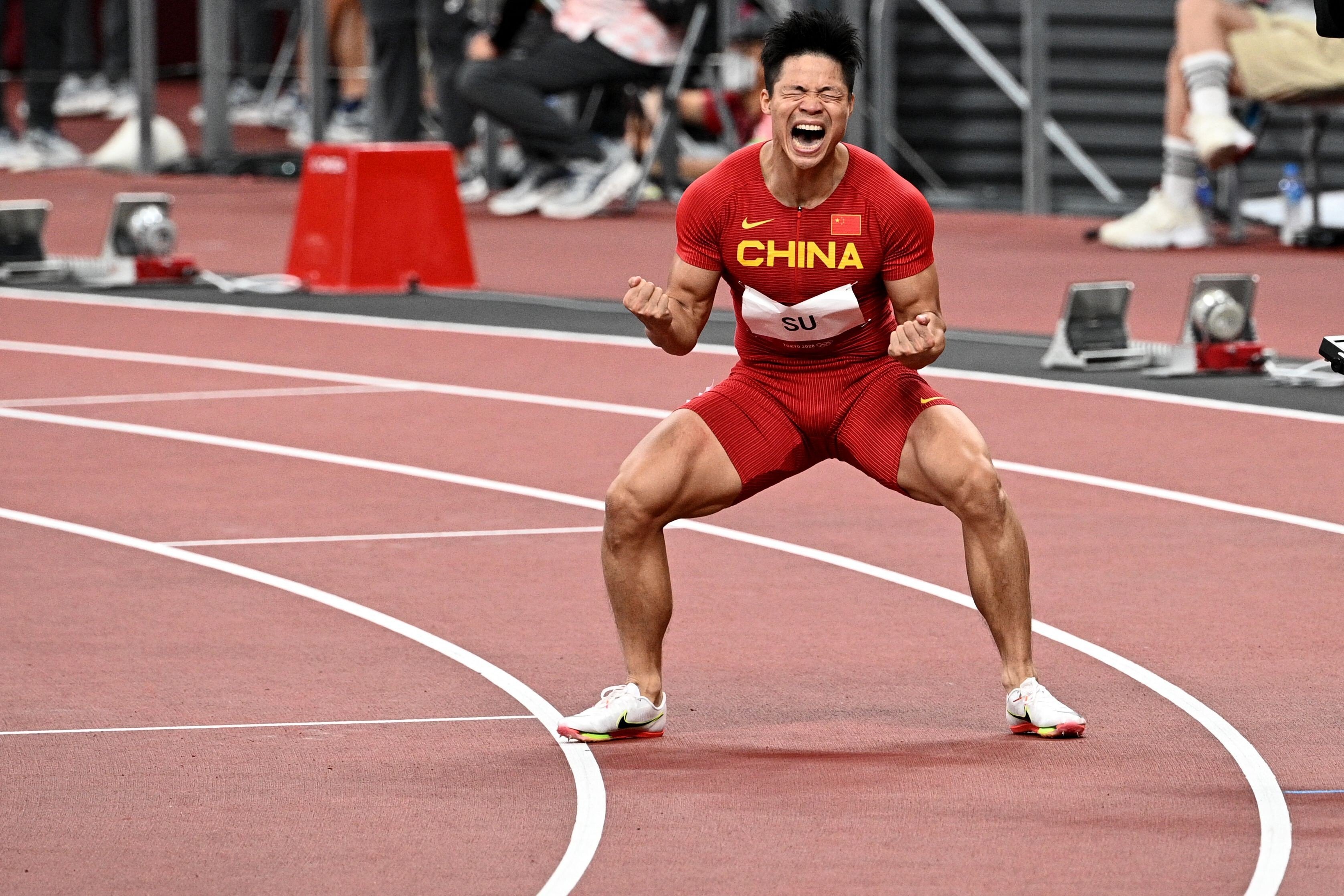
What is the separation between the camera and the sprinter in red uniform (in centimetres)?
586

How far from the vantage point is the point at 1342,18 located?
5629 mm

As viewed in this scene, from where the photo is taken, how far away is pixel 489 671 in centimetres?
666

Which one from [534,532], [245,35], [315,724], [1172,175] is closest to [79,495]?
[534,532]

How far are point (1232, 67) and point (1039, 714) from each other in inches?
454

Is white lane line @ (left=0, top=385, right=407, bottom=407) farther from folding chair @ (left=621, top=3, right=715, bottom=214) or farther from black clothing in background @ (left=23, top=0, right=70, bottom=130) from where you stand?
black clothing in background @ (left=23, top=0, right=70, bottom=130)

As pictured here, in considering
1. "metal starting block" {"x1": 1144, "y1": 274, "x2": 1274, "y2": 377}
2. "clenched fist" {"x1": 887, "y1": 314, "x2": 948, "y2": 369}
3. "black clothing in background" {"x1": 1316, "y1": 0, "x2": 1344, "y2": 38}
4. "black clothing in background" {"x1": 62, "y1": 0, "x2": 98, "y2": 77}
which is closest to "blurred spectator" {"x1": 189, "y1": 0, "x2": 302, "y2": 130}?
"black clothing in background" {"x1": 62, "y1": 0, "x2": 98, "y2": 77}

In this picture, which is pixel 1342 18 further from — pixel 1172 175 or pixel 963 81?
pixel 963 81

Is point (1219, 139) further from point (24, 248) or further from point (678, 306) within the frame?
point (678, 306)

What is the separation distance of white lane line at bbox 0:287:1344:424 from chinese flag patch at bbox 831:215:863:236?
16.8 feet

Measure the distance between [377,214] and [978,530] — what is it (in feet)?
32.6

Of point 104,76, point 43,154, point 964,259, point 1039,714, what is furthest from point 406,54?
point 1039,714

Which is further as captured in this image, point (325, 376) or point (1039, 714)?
point (325, 376)

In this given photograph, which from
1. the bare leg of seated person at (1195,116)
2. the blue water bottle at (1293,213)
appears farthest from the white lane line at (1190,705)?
the blue water bottle at (1293,213)

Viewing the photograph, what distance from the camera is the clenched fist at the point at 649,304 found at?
5.68 metres
